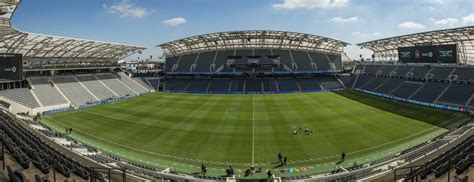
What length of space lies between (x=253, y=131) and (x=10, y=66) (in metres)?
26.5

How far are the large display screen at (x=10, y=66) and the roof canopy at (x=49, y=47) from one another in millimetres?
3268

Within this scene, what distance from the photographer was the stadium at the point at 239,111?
19.3m

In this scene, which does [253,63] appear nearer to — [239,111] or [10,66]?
[239,111]

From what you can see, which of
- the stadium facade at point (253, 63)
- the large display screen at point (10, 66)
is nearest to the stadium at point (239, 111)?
the large display screen at point (10, 66)

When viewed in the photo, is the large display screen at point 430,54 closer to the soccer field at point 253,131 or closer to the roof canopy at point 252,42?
the soccer field at point 253,131

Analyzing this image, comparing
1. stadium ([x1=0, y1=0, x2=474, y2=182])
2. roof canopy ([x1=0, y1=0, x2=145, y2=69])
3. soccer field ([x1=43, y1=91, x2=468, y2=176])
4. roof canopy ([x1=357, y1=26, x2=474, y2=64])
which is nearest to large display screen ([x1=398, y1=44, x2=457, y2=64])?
stadium ([x1=0, y1=0, x2=474, y2=182])

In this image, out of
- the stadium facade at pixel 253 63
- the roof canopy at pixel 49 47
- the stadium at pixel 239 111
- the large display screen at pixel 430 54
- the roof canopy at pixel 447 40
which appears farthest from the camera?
the stadium facade at pixel 253 63

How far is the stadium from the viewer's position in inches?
760

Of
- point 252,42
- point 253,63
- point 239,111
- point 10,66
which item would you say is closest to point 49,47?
point 10,66

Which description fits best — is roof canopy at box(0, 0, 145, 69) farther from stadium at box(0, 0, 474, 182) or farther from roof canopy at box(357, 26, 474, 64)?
roof canopy at box(357, 26, 474, 64)

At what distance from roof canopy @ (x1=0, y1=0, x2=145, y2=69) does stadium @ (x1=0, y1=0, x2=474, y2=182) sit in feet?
0.78

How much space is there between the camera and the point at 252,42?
2980 inches

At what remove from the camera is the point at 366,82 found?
6675 centimetres

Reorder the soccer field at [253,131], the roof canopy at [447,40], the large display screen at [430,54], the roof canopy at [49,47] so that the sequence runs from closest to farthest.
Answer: the soccer field at [253,131]
the roof canopy at [49,47]
the roof canopy at [447,40]
the large display screen at [430,54]
